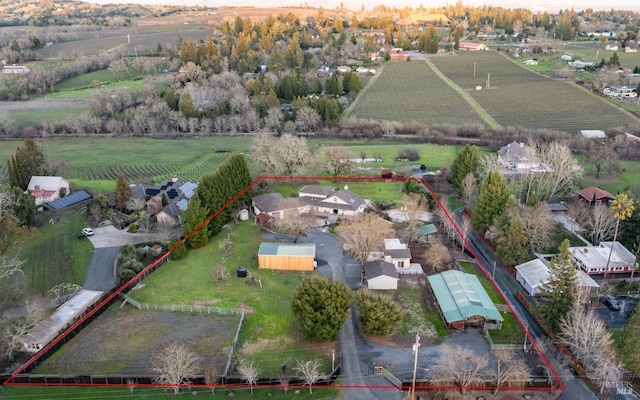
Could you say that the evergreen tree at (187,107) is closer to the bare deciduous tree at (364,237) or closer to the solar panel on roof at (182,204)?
the solar panel on roof at (182,204)

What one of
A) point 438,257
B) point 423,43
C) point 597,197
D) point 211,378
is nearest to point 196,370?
point 211,378

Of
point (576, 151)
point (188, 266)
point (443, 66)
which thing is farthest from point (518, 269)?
point (443, 66)

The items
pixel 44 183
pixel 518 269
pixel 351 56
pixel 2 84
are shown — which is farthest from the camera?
pixel 351 56

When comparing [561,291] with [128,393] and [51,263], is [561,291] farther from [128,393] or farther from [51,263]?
[51,263]

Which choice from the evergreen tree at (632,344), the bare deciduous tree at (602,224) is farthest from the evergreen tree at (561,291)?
the bare deciduous tree at (602,224)

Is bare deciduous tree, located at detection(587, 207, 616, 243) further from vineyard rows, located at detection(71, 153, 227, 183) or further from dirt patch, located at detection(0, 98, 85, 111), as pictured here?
dirt patch, located at detection(0, 98, 85, 111)

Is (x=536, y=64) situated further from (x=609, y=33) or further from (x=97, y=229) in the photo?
(x=97, y=229)
